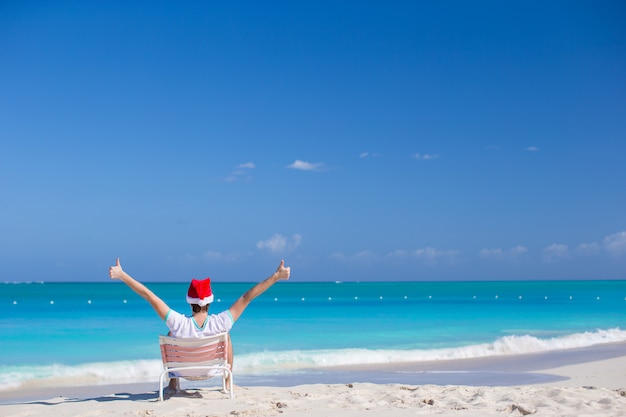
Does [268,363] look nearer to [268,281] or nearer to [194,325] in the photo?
[194,325]

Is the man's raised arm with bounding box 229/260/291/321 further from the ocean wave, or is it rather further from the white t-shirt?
the ocean wave

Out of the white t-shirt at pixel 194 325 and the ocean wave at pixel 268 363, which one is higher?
the white t-shirt at pixel 194 325

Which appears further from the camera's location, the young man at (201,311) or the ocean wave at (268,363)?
the ocean wave at (268,363)

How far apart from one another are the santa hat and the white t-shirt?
0.18 metres

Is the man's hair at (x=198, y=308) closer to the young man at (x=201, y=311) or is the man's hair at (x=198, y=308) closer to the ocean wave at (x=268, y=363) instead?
the young man at (x=201, y=311)

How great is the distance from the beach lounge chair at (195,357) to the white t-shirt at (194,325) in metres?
0.14

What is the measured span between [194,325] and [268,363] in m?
5.93

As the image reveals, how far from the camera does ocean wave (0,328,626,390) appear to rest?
1069cm

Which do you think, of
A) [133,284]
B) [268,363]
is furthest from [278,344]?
[133,284]

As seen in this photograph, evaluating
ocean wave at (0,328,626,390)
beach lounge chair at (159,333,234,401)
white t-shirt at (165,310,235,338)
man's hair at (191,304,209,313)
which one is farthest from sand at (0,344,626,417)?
ocean wave at (0,328,626,390)

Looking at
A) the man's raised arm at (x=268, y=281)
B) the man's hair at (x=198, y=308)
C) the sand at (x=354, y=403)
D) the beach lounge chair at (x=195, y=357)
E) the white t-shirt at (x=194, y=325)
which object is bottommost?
the sand at (x=354, y=403)

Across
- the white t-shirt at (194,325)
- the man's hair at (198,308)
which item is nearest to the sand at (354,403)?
the white t-shirt at (194,325)

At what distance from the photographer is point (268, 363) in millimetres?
12234

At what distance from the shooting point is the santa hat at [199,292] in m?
6.53
